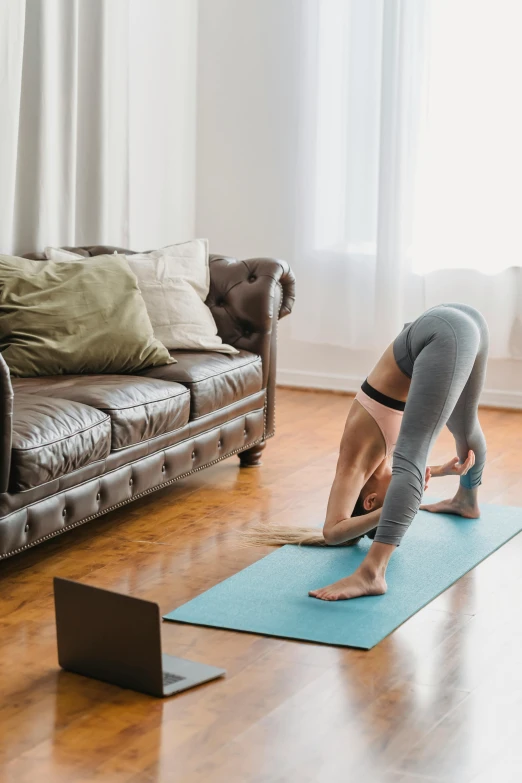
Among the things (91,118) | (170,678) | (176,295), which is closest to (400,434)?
(170,678)

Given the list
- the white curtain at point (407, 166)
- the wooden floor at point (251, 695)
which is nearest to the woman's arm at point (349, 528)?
the wooden floor at point (251, 695)

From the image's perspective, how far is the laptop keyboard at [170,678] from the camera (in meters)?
2.34

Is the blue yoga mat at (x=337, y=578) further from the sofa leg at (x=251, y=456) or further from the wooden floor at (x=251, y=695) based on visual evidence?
the sofa leg at (x=251, y=456)

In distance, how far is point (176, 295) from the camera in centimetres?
411

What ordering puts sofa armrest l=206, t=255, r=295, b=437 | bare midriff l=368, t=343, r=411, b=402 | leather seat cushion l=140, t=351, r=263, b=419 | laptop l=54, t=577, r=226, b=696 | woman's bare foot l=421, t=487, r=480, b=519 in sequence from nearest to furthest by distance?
1. laptop l=54, t=577, r=226, b=696
2. bare midriff l=368, t=343, r=411, b=402
3. woman's bare foot l=421, t=487, r=480, b=519
4. leather seat cushion l=140, t=351, r=263, b=419
5. sofa armrest l=206, t=255, r=295, b=437

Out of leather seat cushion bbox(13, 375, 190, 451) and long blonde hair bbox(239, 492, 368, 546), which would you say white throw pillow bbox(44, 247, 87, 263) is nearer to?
leather seat cushion bbox(13, 375, 190, 451)

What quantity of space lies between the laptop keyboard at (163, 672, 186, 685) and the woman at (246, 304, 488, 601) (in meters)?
0.59

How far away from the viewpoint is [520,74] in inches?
205

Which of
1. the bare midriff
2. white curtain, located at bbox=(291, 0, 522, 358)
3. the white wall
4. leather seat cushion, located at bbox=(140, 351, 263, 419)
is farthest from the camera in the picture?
the white wall

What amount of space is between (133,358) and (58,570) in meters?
0.91

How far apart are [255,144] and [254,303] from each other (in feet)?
6.67

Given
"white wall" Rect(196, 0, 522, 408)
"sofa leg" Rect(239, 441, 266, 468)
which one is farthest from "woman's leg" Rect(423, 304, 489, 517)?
"white wall" Rect(196, 0, 522, 408)

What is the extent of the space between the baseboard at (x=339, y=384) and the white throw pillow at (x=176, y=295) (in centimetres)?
179

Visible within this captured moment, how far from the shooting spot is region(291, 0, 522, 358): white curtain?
17.4 feet
